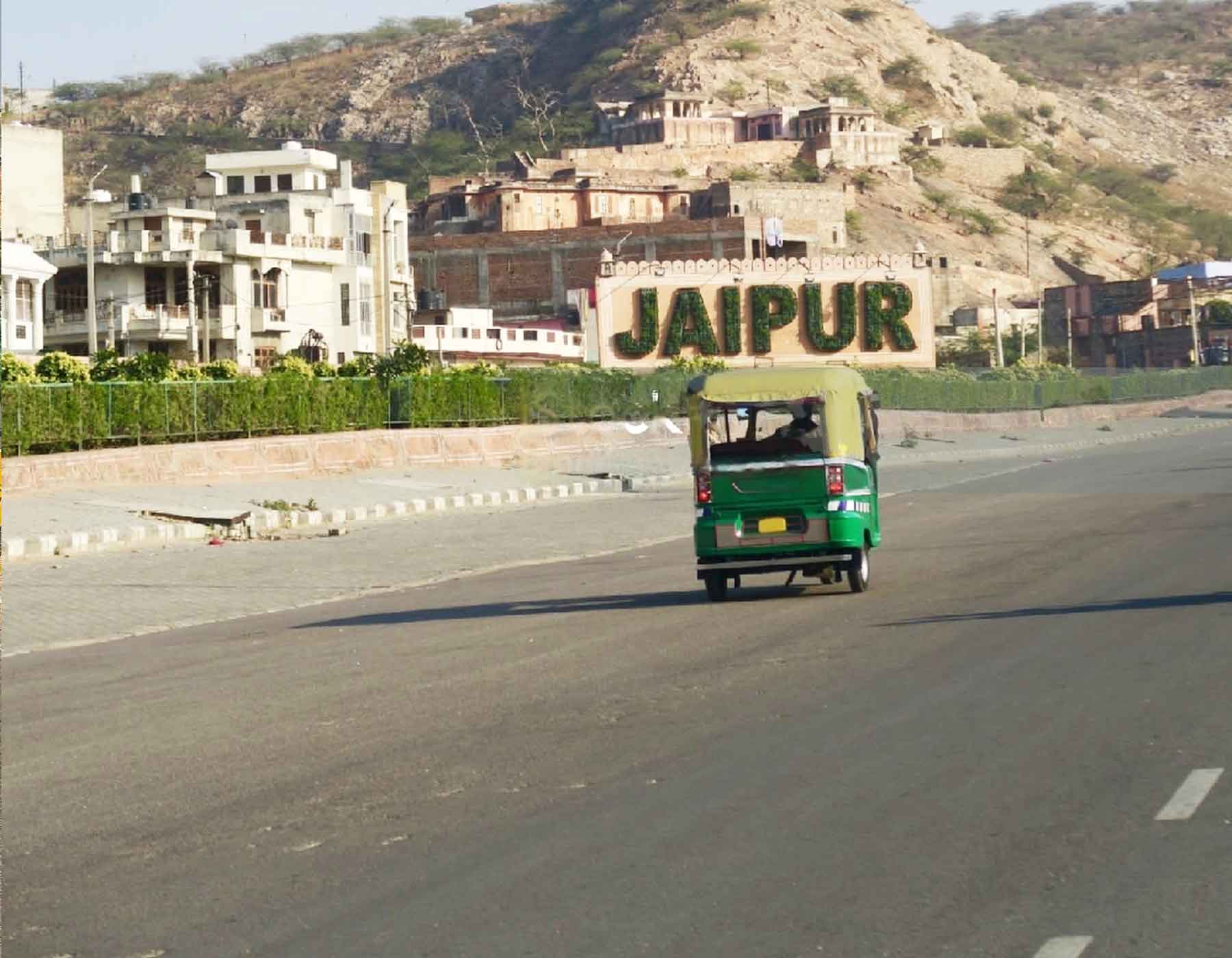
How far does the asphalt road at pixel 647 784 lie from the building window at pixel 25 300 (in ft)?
149

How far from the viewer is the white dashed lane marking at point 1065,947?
6707 millimetres

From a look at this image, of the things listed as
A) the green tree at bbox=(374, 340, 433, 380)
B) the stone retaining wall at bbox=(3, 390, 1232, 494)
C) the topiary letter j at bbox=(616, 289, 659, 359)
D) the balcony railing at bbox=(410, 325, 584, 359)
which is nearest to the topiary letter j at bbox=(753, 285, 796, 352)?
the topiary letter j at bbox=(616, 289, 659, 359)

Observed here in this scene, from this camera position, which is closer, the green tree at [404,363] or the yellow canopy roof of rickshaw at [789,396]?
the yellow canopy roof of rickshaw at [789,396]

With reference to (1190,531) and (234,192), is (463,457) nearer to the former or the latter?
(1190,531)

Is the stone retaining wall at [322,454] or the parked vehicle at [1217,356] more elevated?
the parked vehicle at [1217,356]

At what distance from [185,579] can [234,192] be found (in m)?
76.9

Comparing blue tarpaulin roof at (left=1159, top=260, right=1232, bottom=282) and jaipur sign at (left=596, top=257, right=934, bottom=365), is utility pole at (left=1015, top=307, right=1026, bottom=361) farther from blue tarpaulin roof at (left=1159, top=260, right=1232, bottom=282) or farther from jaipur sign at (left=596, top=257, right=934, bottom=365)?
jaipur sign at (left=596, top=257, right=934, bottom=365)

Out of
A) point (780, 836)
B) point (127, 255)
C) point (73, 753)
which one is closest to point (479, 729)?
point (73, 753)

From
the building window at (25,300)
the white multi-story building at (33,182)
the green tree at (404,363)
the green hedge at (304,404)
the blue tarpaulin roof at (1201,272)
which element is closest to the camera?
the green hedge at (304,404)

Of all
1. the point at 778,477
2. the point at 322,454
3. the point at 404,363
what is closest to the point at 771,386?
the point at 778,477

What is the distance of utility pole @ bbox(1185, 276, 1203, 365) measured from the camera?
117875 millimetres

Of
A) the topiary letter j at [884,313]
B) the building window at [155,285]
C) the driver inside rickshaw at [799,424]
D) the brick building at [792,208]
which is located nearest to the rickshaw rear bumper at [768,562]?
the driver inside rickshaw at [799,424]

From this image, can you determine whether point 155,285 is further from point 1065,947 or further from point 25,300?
point 1065,947

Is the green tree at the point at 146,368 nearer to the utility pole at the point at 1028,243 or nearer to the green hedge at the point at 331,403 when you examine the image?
the green hedge at the point at 331,403
